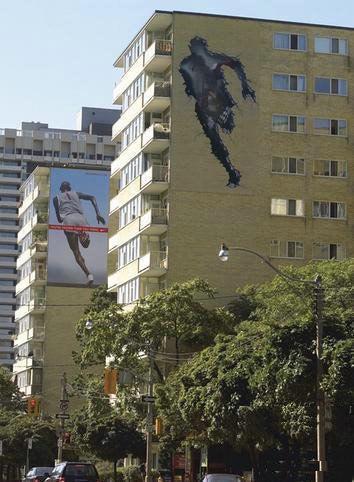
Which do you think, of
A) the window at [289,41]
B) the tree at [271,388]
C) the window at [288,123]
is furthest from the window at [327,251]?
the tree at [271,388]

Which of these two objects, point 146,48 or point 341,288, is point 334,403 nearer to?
point 341,288

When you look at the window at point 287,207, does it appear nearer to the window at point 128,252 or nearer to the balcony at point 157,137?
the balcony at point 157,137

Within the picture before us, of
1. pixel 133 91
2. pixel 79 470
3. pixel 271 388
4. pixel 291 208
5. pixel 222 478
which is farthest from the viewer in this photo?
pixel 133 91

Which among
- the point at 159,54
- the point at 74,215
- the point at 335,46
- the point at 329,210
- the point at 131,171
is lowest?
the point at 329,210

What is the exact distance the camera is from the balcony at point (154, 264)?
82625mm

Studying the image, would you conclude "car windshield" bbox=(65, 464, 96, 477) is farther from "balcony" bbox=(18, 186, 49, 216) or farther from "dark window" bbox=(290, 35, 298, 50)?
"balcony" bbox=(18, 186, 49, 216)

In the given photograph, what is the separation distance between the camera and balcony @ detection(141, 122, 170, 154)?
84875mm

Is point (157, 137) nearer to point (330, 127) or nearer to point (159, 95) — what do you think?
point (159, 95)

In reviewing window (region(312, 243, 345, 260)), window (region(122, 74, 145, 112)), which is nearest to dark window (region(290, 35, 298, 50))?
window (region(122, 74, 145, 112))

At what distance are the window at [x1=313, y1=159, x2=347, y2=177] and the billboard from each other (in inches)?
1577

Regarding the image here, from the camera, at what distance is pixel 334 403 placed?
41906 mm

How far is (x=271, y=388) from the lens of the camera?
43625 millimetres

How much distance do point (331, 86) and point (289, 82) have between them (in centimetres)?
333

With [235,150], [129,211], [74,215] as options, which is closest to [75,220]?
[74,215]
